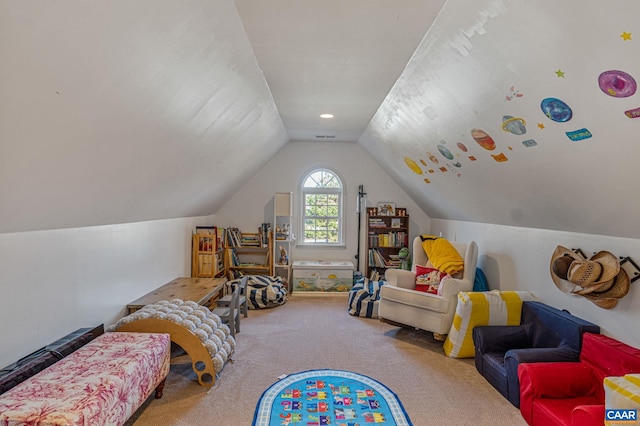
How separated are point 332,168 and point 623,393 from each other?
5110 mm

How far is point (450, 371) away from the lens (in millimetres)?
3346

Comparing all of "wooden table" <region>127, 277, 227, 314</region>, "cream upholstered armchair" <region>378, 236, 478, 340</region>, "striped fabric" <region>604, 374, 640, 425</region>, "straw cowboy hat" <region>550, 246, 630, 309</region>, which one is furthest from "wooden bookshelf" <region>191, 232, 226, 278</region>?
"striped fabric" <region>604, 374, 640, 425</region>

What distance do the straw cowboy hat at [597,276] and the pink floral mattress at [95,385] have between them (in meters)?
2.94

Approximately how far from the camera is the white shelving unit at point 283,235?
240 inches

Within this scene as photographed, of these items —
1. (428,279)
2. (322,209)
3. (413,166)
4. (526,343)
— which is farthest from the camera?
(322,209)

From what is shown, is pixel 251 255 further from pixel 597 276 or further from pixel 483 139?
pixel 597 276

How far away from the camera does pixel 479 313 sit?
3.48 meters

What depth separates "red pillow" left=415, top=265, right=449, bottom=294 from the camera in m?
4.38

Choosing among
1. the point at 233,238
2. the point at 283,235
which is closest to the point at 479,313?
the point at 283,235

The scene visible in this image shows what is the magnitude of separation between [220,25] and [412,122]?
85.6 inches

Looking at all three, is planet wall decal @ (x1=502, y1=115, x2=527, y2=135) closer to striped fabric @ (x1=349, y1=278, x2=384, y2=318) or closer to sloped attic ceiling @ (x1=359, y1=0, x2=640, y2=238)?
sloped attic ceiling @ (x1=359, y1=0, x2=640, y2=238)

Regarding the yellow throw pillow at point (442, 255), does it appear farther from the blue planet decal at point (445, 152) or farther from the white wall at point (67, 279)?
the white wall at point (67, 279)

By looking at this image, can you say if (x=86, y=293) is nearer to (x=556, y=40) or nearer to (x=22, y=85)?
(x=22, y=85)

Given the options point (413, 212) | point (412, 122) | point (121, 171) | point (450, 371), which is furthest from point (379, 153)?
point (121, 171)
